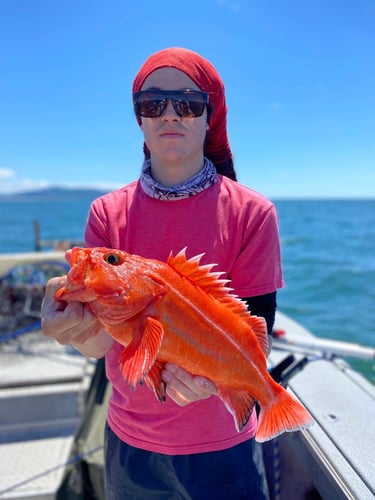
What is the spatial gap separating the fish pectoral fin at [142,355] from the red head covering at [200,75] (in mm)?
1032

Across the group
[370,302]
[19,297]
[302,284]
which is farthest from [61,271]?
[302,284]

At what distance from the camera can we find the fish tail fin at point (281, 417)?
4.86 feet

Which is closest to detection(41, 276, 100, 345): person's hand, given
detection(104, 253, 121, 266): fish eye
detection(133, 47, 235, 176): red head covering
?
detection(104, 253, 121, 266): fish eye

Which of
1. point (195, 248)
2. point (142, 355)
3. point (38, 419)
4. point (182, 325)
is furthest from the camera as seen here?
point (38, 419)

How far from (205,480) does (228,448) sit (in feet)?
0.53

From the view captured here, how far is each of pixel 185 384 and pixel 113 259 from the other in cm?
54

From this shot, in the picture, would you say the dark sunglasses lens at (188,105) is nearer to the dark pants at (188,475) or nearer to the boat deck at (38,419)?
the dark pants at (188,475)

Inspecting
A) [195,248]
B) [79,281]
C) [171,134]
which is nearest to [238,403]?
[195,248]

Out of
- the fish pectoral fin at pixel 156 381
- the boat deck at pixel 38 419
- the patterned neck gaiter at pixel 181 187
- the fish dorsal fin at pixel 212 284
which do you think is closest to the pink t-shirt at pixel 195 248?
the patterned neck gaiter at pixel 181 187

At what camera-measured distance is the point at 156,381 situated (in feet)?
4.82

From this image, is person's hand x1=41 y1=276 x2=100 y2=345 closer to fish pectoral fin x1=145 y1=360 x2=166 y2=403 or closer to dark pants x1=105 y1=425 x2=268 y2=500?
fish pectoral fin x1=145 y1=360 x2=166 y2=403

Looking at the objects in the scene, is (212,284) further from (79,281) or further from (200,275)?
(79,281)

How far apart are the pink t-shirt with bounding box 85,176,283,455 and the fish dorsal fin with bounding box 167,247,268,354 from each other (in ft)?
0.58

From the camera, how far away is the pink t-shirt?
5.57ft
